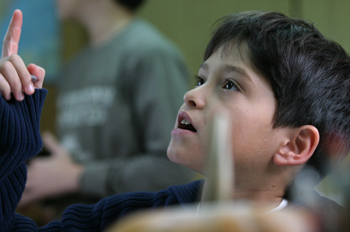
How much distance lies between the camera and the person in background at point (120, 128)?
4.02ft

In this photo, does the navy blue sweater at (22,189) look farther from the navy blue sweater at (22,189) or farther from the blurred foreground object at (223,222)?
the blurred foreground object at (223,222)

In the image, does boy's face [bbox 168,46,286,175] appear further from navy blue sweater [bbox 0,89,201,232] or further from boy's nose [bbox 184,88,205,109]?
navy blue sweater [bbox 0,89,201,232]

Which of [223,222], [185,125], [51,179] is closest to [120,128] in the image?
[51,179]

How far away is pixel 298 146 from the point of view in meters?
0.71

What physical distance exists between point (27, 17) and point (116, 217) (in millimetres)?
1572

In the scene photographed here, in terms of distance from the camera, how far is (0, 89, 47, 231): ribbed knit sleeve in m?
0.61

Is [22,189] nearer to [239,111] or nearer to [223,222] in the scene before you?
[239,111]

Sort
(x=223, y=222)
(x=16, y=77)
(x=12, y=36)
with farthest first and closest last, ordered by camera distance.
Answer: (x=12, y=36) < (x=16, y=77) < (x=223, y=222)

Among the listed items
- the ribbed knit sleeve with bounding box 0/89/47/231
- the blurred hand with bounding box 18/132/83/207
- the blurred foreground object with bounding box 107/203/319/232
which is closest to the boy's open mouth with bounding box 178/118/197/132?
the ribbed knit sleeve with bounding box 0/89/47/231

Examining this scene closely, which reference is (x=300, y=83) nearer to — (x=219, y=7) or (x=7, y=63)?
(x=7, y=63)

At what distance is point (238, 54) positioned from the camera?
71 cm

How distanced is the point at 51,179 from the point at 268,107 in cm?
82

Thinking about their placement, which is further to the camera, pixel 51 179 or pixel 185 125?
pixel 51 179

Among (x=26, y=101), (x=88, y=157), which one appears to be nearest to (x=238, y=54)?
(x=26, y=101)
